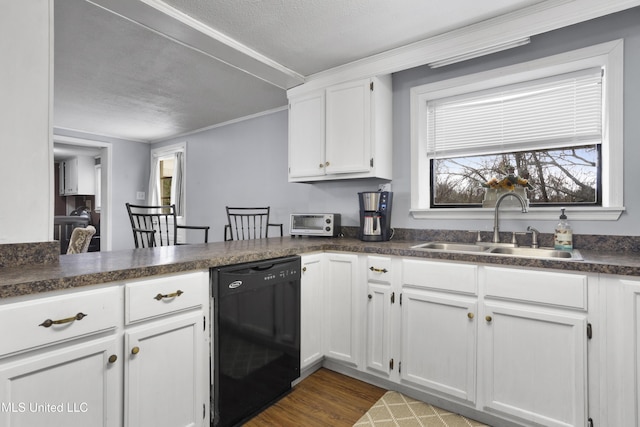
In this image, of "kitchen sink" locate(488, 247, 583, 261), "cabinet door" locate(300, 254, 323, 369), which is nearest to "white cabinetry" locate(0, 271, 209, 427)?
"cabinet door" locate(300, 254, 323, 369)

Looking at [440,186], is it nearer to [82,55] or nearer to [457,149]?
[457,149]

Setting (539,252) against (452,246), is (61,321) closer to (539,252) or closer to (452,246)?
(452,246)

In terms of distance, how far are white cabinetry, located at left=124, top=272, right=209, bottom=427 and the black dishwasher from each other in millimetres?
76

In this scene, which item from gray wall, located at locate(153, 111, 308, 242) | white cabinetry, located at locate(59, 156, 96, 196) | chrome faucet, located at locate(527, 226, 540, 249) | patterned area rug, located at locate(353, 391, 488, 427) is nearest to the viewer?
patterned area rug, located at locate(353, 391, 488, 427)

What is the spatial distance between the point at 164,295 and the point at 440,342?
1.49m

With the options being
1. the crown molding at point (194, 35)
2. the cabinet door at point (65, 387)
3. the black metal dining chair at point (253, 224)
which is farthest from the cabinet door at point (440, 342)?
the crown molding at point (194, 35)

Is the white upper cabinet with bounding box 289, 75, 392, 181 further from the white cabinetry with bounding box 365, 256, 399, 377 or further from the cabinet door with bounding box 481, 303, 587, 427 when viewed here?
the cabinet door with bounding box 481, 303, 587, 427

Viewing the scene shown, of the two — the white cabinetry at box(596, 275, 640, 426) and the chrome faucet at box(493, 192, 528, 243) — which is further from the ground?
the chrome faucet at box(493, 192, 528, 243)

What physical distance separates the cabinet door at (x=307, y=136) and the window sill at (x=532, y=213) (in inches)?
35.8

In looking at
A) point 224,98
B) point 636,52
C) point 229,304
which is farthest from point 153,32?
point 636,52

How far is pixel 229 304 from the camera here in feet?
5.47

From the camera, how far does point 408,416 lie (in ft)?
6.16

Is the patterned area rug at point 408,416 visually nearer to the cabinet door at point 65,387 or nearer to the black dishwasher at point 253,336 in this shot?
the black dishwasher at point 253,336

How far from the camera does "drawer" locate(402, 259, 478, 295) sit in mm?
1810
